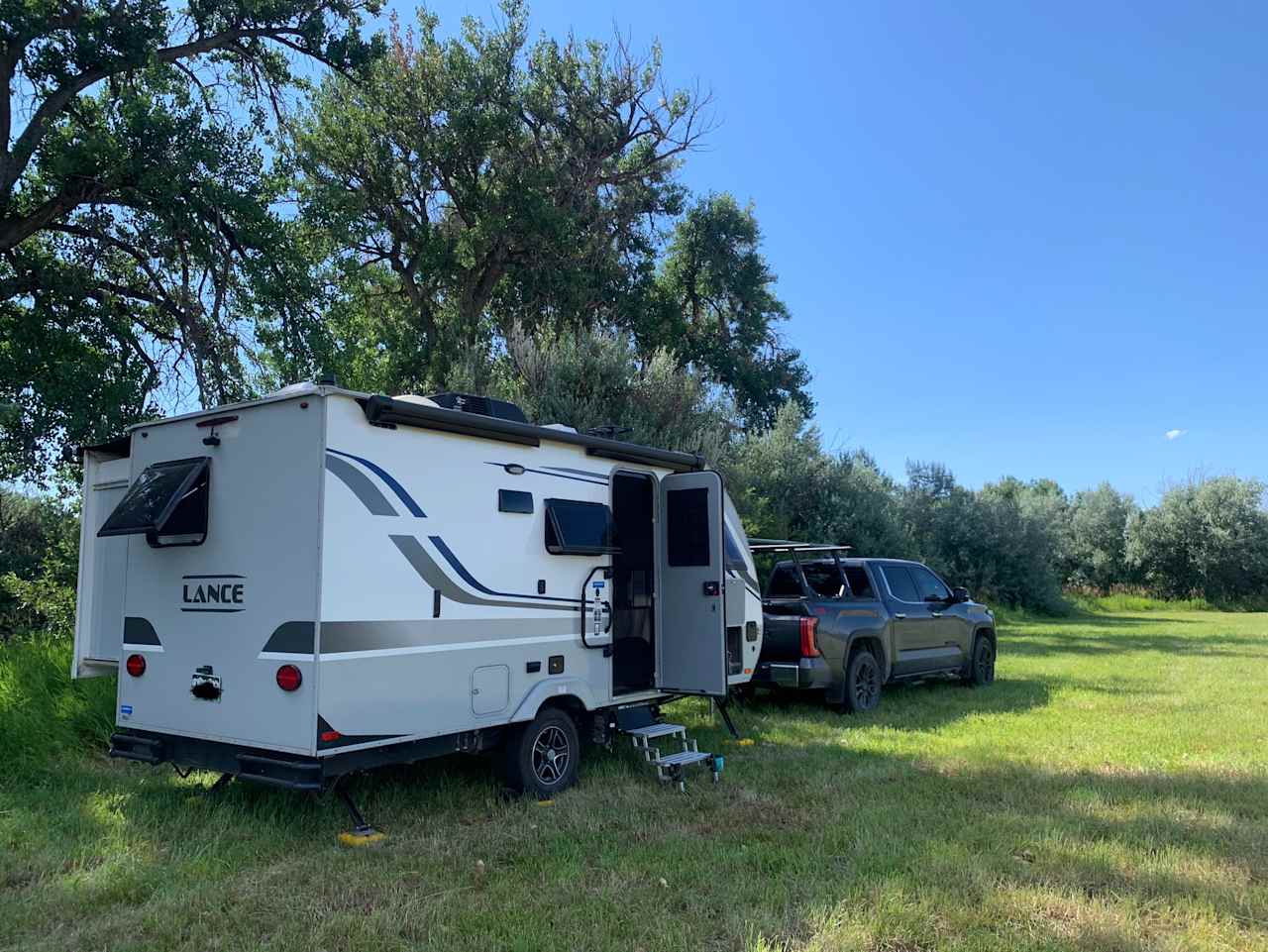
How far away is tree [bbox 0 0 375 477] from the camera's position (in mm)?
12500

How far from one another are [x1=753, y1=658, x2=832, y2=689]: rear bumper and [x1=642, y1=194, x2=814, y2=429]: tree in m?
20.9

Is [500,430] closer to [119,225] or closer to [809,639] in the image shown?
[809,639]

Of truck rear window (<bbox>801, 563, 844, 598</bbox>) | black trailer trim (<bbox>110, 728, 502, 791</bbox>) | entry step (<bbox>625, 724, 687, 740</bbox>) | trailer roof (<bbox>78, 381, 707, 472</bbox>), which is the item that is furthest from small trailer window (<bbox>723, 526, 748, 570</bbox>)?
black trailer trim (<bbox>110, 728, 502, 791</bbox>)

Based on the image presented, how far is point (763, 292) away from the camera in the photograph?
101ft

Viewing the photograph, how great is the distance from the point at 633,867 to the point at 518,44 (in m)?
20.7

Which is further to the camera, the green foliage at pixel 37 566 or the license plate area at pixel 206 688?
the green foliage at pixel 37 566

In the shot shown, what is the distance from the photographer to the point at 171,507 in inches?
210

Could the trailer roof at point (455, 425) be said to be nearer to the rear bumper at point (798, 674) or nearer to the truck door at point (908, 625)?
the rear bumper at point (798, 674)

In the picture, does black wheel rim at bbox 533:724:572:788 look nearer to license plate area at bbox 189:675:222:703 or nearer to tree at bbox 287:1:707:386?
license plate area at bbox 189:675:222:703

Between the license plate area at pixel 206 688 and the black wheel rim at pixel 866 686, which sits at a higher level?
the license plate area at pixel 206 688

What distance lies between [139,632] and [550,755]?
2872 mm

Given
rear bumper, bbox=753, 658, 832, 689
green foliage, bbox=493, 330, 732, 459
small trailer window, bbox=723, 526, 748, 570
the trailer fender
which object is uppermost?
green foliage, bbox=493, 330, 732, 459

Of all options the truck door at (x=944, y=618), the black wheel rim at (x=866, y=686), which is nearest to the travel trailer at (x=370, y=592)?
the black wheel rim at (x=866, y=686)

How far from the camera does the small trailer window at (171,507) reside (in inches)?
212
